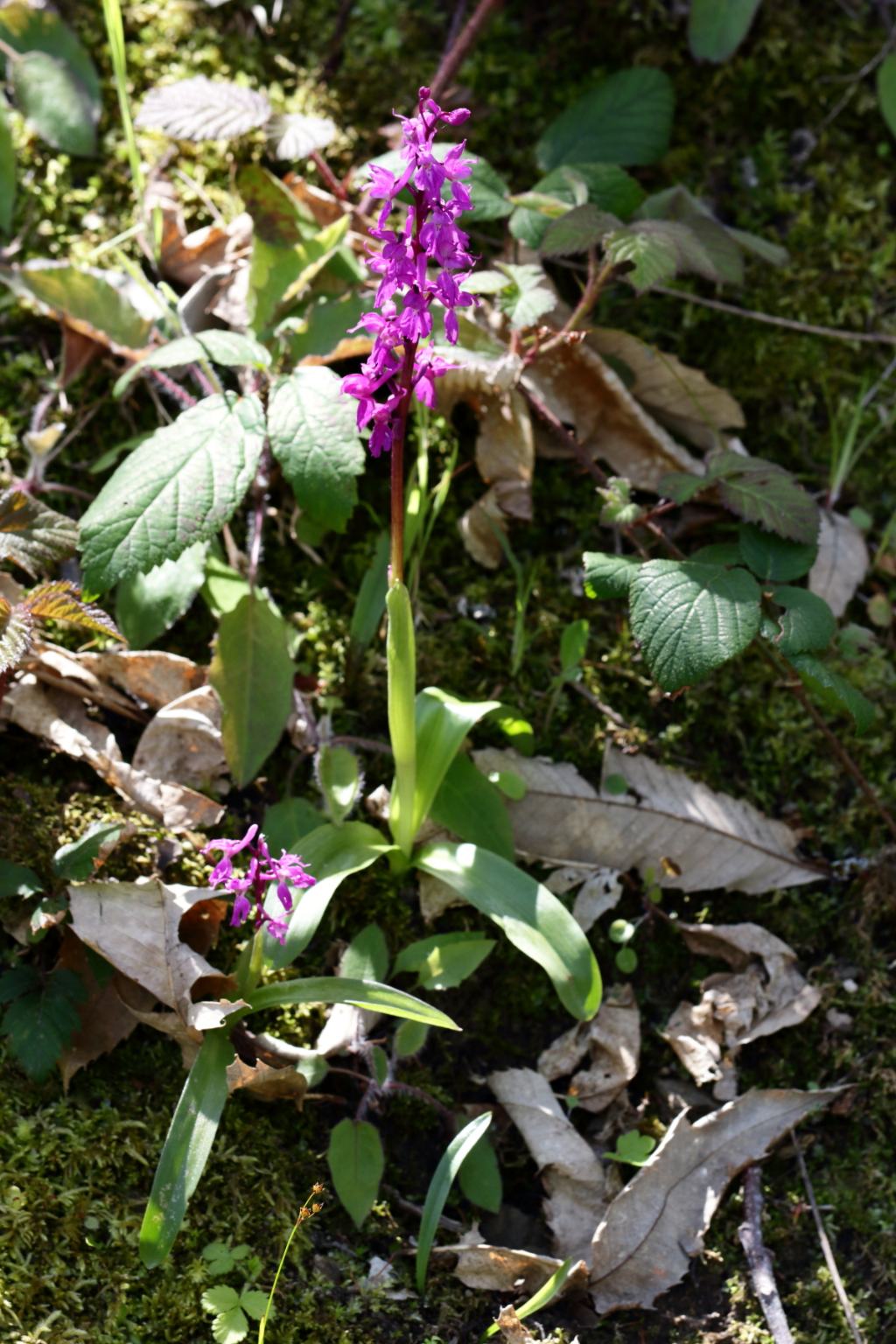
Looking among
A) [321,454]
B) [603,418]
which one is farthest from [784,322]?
[321,454]

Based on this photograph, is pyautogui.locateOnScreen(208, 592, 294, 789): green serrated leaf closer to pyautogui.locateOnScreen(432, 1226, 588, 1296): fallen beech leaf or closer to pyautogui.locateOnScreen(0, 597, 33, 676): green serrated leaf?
pyautogui.locateOnScreen(0, 597, 33, 676): green serrated leaf

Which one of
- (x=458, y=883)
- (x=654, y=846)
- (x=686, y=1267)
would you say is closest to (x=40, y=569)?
(x=458, y=883)

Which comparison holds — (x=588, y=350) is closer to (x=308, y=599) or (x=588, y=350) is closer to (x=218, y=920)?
(x=308, y=599)

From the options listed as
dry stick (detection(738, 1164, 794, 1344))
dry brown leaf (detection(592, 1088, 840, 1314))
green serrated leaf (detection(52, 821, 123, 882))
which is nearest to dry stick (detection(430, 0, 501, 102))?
green serrated leaf (detection(52, 821, 123, 882))

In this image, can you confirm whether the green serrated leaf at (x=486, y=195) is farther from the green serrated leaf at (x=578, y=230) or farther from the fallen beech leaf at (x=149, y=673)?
the fallen beech leaf at (x=149, y=673)

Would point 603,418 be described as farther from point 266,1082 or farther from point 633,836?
point 266,1082
